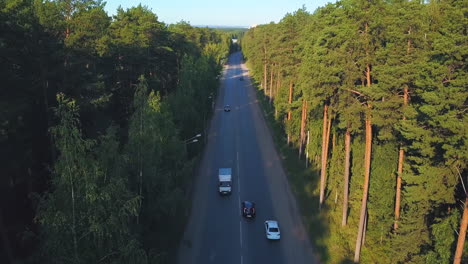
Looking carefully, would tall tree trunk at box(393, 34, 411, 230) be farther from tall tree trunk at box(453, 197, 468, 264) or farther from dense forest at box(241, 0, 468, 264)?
tall tree trunk at box(453, 197, 468, 264)

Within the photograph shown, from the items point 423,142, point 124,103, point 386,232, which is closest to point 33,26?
point 124,103

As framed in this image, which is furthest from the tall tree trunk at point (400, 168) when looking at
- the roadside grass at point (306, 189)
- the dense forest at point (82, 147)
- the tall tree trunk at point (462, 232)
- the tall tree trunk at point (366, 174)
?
the dense forest at point (82, 147)

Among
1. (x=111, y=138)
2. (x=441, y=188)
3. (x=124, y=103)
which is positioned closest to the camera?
(x=111, y=138)

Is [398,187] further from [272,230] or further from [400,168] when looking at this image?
[272,230]

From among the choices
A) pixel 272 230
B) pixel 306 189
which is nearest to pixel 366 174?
pixel 272 230

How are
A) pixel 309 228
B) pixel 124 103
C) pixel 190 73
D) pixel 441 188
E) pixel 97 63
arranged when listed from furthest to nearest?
pixel 190 73 < pixel 124 103 < pixel 97 63 < pixel 309 228 < pixel 441 188

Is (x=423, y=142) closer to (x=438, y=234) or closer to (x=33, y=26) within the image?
(x=438, y=234)
